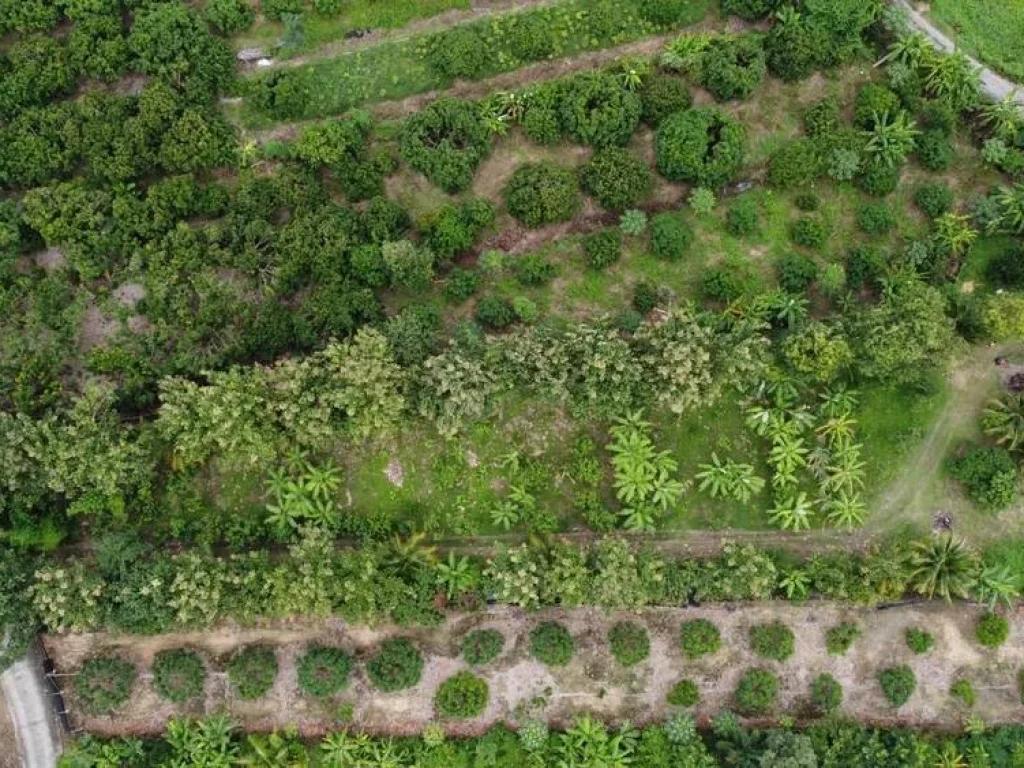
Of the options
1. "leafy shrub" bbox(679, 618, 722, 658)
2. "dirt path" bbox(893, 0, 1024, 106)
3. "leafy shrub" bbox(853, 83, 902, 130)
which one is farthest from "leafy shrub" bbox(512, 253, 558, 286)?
"dirt path" bbox(893, 0, 1024, 106)

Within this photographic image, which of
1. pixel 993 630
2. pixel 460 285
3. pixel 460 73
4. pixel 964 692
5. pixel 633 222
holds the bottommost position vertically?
pixel 964 692

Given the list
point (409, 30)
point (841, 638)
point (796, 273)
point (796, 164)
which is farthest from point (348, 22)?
point (841, 638)

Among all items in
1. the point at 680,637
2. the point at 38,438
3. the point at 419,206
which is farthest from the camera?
the point at 419,206

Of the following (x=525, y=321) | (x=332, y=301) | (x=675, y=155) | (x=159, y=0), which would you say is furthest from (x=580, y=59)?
(x=159, y=0)

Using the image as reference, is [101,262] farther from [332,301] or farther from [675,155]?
[675,155]

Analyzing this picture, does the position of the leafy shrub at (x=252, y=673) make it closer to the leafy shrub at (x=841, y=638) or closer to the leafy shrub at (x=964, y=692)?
the leafy shrub at (x=841, y=638)

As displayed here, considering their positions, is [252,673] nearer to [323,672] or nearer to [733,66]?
[323,672]
